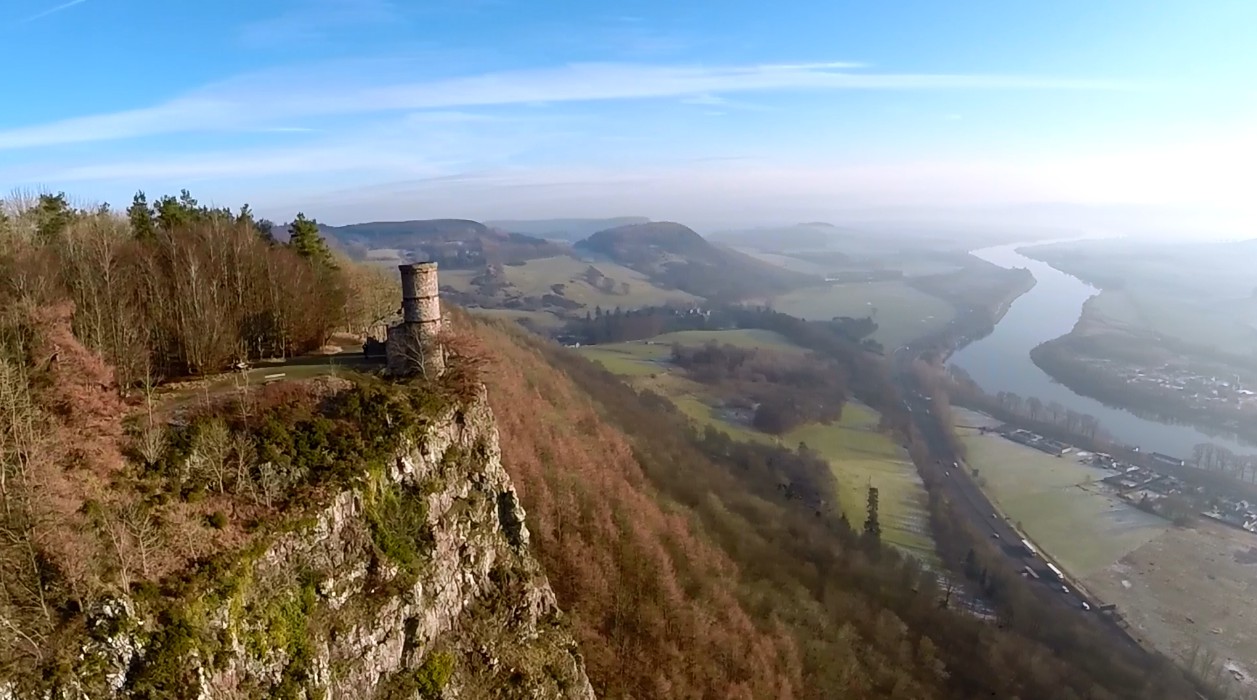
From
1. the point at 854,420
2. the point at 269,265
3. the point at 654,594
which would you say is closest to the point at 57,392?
the point at 269,265

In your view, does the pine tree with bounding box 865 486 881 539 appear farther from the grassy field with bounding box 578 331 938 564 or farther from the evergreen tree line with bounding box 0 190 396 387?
the evergreen tree line with bounding box 0 190 396 387

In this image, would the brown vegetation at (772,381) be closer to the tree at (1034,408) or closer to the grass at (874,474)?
the grass at (874,474)

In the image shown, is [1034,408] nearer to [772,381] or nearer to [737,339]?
[772,381]

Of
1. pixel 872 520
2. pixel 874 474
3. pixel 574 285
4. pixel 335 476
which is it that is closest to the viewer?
pixel 335 476

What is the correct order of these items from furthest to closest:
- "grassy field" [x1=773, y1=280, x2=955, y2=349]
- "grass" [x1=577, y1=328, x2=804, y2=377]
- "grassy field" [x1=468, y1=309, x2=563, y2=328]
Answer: "grassy field" [x1=773, y1=280, x2=955, y2=349]
"grassy field" [x1=468, y1=309, x2=563, y2=328]
"grass" [x1=577, y1=328, x2=804, y2=377]

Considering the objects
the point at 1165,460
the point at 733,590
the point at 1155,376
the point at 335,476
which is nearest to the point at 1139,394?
the point at 1155,376

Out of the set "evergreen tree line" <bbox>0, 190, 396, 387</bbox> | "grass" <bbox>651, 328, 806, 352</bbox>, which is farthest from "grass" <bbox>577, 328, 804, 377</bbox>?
"evergreen tree line" <bbox>0, 190, 396, 387</bbox>

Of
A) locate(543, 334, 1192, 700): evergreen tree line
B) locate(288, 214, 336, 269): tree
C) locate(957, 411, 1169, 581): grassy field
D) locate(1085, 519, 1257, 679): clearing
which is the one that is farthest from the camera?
locate(957, 411, 1169, 581): grassy field
